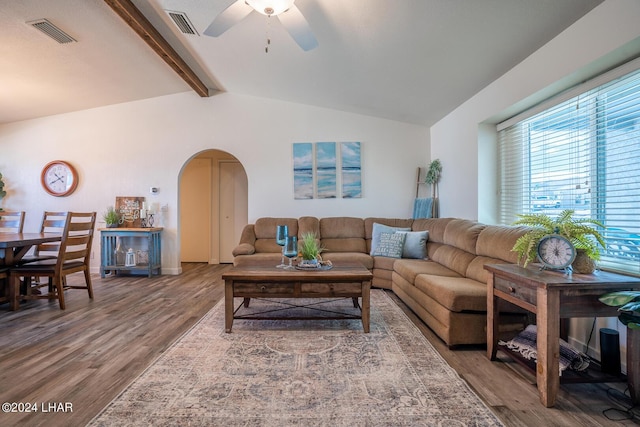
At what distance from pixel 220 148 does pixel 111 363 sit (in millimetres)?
3698

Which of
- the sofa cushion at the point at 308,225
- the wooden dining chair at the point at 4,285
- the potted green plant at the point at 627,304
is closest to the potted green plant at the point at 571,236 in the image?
the potted green plant at the point at 627,304

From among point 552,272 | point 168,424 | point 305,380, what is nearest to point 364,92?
point 552,272

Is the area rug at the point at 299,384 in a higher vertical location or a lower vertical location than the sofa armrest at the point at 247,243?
lower

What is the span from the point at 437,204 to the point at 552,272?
116 inches

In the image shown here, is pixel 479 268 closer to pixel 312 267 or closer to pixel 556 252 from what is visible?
pixel 556 252

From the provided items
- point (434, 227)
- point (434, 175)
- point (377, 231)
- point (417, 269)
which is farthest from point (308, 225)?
point (434, 175)

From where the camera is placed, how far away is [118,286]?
13.7ft

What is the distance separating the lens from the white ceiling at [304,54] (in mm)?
2326

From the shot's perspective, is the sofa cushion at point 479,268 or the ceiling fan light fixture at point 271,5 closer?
the ceiling fan light fixture at point 271,5

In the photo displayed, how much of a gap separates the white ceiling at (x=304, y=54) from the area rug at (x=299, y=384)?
2515mm

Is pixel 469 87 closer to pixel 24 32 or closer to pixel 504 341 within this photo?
pixel 504 341

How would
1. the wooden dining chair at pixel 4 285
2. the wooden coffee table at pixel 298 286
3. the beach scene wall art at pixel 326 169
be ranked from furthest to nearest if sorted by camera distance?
the beach scene wall art at pixel 326 169
the wooden dining chair at pixel 4 285
the wooden coffee table at pixel 298 286

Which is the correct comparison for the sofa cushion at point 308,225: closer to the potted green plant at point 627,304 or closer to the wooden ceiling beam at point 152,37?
the wooden ceiling beam at point 152,37

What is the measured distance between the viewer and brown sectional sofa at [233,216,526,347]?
2219 millimetres
